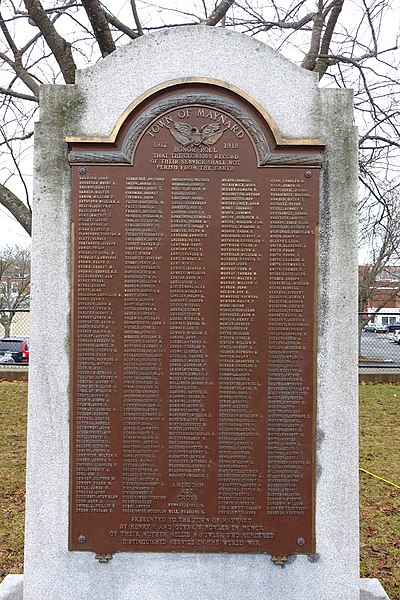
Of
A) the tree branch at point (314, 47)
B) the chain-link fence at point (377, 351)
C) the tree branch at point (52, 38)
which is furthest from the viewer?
the chain-link fence at point (377, 351)

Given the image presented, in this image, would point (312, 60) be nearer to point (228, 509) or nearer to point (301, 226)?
point (301, 226)

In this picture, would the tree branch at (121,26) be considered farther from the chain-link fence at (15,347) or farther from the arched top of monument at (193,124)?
the chain-link fence at (15,347)

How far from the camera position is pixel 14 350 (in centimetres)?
1902

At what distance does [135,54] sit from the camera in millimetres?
3883

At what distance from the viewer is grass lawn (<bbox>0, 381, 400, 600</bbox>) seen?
5.41m

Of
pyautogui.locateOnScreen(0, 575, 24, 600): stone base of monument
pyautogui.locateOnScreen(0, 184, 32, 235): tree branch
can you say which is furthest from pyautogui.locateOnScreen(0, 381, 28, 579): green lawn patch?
pyautogui.locateOnScreen(0, 184, 32, 235): tree branch

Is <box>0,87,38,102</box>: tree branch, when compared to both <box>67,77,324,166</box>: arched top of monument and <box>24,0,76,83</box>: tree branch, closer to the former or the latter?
<box>24,0,76,83</box>: tree branch

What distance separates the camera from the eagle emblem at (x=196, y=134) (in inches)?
152

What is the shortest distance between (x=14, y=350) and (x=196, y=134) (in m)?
16.6

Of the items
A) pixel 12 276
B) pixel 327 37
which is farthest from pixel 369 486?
pixel 12 276

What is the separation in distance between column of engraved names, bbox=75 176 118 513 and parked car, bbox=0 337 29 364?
46.3 ft

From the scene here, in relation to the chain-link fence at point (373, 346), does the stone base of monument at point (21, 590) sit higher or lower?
lower

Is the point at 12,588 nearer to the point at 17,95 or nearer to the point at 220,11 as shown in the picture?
the point at 17,95

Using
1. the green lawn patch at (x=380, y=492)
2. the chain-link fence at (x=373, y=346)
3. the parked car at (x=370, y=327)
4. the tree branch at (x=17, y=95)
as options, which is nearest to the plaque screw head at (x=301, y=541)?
the green lawn patch at (x=380, y=492)
